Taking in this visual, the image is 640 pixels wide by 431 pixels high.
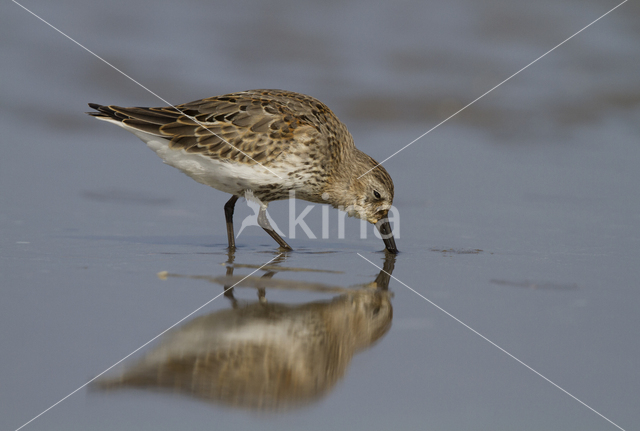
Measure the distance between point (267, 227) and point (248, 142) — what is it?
903 mm

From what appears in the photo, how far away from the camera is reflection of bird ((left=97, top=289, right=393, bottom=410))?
299 cm

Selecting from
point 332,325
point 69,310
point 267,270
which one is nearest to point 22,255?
point 69,310

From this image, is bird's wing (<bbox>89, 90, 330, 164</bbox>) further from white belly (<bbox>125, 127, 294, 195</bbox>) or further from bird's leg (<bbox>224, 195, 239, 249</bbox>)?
bird's leg (<bbox>224, 195, 239, 249</bbox>)

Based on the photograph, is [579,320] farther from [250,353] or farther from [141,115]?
[141,115]

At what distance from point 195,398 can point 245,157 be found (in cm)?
328

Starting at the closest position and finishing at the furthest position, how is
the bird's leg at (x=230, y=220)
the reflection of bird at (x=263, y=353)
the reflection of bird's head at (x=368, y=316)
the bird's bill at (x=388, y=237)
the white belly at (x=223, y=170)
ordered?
the reflection of bird at (x=263, y=353) → the reflection of bird's head at (x=368, y=316) → the white belly at (x=223, y=170) → the bird's bill at (x=388, y=237) → the bird's leg at (x=230, y=220)

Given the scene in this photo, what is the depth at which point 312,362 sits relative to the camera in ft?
11.0

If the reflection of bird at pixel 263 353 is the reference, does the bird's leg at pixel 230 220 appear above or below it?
above

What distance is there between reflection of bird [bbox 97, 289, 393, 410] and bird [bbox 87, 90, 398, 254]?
76.6 inches

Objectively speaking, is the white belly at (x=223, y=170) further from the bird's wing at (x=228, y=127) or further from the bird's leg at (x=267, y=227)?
the bird's leg at (x=267, y=227)

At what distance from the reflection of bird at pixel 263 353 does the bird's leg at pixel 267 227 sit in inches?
70.8

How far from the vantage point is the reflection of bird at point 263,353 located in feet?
9.80

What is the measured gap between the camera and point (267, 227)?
6395 millimetres
